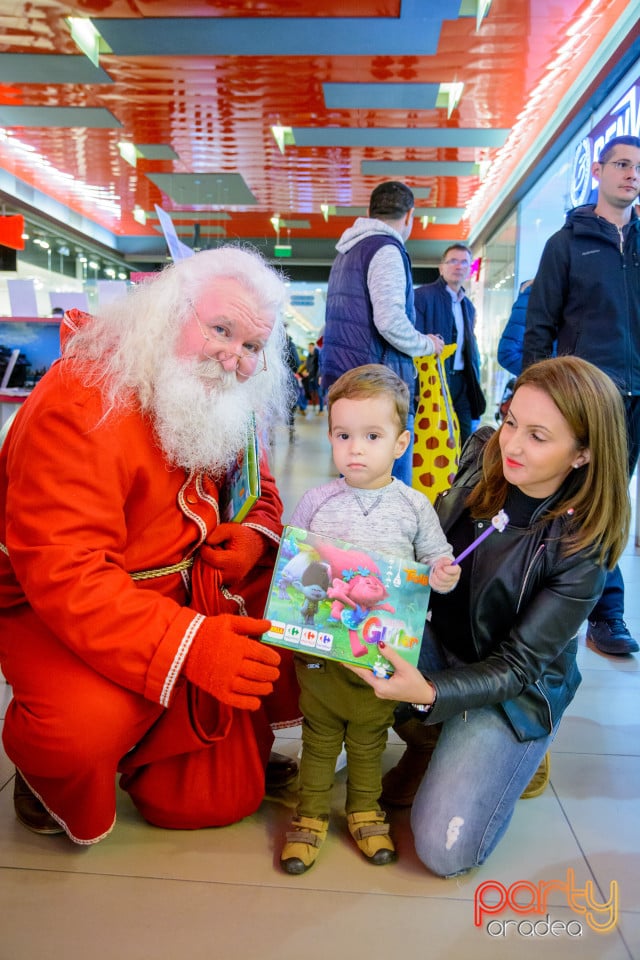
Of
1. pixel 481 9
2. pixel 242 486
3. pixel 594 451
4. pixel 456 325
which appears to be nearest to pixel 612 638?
pixel 594 451

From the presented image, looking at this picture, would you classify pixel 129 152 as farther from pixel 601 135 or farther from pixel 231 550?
pixel 231 550

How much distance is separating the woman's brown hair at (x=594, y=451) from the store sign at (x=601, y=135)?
3.70m

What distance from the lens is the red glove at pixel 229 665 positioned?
58.7 inches

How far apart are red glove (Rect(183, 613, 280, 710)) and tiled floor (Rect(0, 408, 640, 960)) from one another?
1.35 ft

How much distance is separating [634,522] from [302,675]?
4.01m

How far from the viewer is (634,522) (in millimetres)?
5125

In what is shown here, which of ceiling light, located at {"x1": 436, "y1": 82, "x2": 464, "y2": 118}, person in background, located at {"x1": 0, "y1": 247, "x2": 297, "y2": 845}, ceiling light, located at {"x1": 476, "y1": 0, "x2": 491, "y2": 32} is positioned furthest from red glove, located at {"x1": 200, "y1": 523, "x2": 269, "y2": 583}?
ceiling light, located at {"x1": 436, "y1": 82, "x2": 464, "y2": 118}

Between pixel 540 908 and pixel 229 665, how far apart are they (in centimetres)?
81

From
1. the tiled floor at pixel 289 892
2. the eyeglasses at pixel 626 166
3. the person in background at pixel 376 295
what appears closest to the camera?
the tiled floor at pixel 289 892

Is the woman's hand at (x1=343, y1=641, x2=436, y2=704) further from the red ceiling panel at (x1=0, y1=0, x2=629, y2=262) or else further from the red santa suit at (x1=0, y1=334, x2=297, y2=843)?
the red ceiling panel at (x1=0, y1=0, x2=629, y2=262)

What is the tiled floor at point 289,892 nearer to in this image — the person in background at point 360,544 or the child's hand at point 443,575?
the person in background at point 360,544

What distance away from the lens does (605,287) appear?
2.79 metres

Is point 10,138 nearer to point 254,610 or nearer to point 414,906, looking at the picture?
point 254,610

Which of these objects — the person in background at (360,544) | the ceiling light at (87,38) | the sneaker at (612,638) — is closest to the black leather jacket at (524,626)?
the person in background at (360,544)
